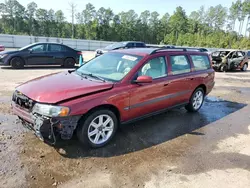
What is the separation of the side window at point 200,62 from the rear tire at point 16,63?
9071 millimetres

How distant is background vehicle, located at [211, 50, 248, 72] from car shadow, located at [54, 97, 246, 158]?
908cm

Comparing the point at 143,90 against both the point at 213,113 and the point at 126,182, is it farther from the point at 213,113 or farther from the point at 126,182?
the point at 213,113

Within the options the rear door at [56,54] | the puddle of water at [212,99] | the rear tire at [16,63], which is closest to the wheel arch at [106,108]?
the puddle of water at [212,99]

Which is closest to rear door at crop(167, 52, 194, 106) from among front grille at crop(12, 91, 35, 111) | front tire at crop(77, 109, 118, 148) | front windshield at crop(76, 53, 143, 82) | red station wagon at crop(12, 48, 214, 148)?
red station wagon at crop(12, 48, 214, 148)

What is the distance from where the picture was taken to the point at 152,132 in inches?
178

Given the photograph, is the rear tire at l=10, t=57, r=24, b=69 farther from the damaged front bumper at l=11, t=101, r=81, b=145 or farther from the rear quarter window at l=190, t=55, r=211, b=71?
the rear quarter window at l=190, t=55, r=211, b=71

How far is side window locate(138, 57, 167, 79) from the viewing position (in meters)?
4.26

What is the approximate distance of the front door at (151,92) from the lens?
4062 mm

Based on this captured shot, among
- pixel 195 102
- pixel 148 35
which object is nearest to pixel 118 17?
pixel 148 35

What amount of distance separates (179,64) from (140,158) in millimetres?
2560

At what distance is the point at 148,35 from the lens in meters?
83.4

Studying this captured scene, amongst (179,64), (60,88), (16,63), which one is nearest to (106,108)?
(60,88)

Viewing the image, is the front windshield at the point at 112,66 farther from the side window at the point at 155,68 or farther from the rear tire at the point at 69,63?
the rear tire at the point at 69,63

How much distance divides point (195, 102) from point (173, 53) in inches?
65.6
